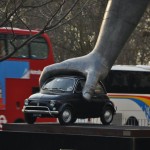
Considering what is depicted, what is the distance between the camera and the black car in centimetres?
967

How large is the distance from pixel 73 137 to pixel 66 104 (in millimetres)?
1385

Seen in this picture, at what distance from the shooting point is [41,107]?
9953mm

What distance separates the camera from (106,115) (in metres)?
10.0

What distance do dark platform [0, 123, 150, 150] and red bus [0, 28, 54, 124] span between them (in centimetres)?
1002

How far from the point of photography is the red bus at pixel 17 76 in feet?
64.1

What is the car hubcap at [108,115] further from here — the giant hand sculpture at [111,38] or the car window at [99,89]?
the giant hand sculpture at [111,38]

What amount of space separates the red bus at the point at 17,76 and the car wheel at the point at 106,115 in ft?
30.9

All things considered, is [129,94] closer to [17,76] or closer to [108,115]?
[17,76]

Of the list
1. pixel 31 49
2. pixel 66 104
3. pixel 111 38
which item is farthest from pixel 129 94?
pixel 111 38

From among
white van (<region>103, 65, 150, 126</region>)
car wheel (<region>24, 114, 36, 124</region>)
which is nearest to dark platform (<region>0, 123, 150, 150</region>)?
car wheel (<region>24, 114, 36, 124</region>)

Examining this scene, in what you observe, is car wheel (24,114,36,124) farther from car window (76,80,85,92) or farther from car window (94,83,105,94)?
car window (94,83,105,94)

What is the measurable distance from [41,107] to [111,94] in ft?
42.3

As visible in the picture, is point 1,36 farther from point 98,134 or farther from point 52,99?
point 98,134

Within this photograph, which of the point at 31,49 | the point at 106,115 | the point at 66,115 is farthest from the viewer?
the point at 31,49
